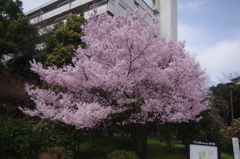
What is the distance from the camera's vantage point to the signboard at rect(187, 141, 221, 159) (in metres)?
5.19

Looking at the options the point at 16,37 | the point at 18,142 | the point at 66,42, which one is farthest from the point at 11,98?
the point at 18,142

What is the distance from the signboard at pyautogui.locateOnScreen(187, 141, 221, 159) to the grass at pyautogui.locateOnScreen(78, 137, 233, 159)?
4.34m

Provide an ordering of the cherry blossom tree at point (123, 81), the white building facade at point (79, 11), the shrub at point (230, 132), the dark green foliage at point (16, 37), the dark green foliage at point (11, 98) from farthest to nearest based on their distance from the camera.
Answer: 1. the white building facade at point (79, 11)
2. the dark green foliage at point (16, 37)
3. the dark green foliage at point (11, 98)
4. the shrub at point (230, 132)
5. the cherry blossom tree at point (123, 81)

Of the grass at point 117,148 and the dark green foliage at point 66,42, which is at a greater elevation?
the dark green foliage at point 66,42

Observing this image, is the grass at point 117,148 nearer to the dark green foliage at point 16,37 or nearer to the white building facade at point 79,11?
the dark green foliage at point 16,37

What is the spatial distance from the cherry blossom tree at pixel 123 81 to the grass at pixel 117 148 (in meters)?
2.38

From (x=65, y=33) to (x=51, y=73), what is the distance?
774 centimetres

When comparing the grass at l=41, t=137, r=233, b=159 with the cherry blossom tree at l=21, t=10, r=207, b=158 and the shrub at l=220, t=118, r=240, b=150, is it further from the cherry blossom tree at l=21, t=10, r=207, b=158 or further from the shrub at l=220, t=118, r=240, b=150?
the cherry blossom tree at l=21, t=10, r=207, b=158

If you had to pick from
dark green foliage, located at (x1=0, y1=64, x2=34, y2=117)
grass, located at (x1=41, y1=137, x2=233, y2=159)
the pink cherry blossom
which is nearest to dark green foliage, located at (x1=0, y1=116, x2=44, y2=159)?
the pink cherry blossom

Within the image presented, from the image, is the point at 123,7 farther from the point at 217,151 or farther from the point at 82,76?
the point at 217,151

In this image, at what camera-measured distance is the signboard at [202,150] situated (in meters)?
5.19

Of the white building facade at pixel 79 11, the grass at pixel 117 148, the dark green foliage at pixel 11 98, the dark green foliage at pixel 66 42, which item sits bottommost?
the grass at pixel 117 148

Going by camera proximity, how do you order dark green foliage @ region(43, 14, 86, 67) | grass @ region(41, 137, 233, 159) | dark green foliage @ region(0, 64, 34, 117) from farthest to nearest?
dark green foliage @ region(43, 14, 86, 67)
dark green foliage @ region(0, 64, 34, 117)
grass @ region(41, 137, 233, 159)

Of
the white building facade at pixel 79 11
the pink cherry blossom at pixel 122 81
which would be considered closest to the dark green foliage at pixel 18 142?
the pink cherry blossom at pixel 122 81
